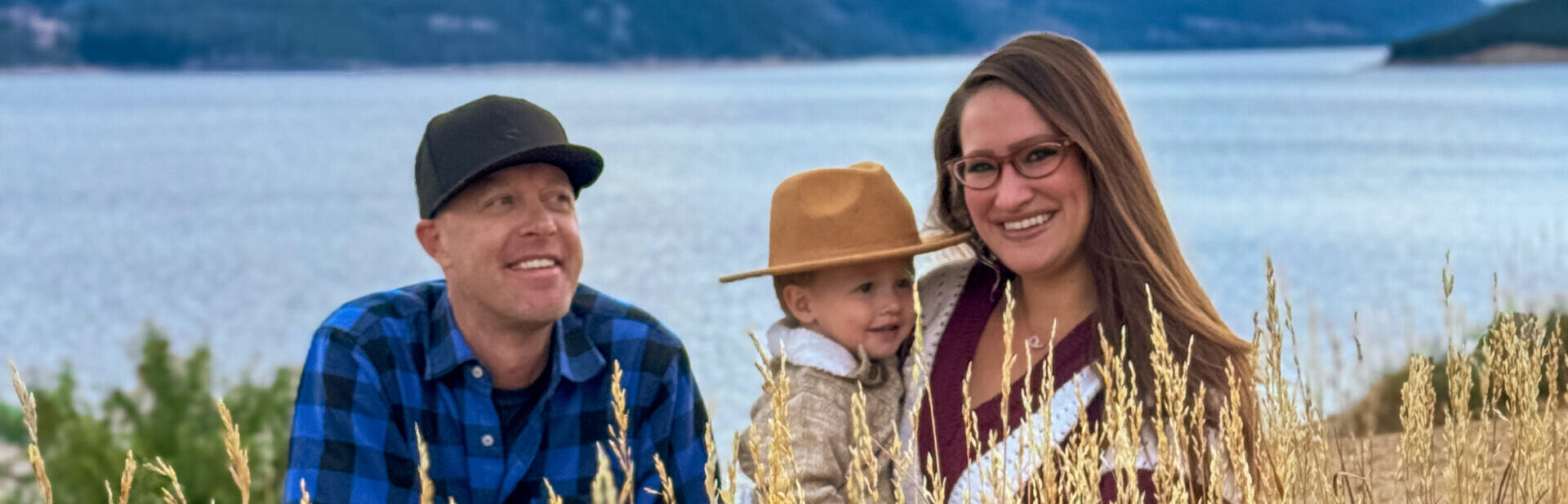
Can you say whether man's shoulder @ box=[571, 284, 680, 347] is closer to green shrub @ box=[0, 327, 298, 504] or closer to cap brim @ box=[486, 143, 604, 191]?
cap brim @ box=[486, 143, 604, 191]

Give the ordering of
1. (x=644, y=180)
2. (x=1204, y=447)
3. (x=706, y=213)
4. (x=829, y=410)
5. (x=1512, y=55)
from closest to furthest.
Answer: (x=1204, y=447), (x=829, y=410), (x=706, y=213), (x=644, y=180), (x=1512, y=55)

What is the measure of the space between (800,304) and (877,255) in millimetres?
274

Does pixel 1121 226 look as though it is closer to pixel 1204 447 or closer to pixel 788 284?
pixel 1204 447

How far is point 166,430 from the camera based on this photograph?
5.35 metres

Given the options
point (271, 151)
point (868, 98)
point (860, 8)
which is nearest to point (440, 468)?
point (271, 151)

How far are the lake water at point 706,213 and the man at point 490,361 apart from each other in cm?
77

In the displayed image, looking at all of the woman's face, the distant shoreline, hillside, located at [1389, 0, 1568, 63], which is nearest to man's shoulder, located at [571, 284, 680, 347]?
the woman's face

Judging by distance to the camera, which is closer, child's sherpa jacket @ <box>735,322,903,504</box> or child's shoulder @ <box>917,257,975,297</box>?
child's sherpa jacket @ <box>735,322,903,504</box>

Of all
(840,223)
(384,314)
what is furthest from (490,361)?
(840,223)

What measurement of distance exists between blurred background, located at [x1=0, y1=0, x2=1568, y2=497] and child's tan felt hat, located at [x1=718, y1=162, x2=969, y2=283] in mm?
119

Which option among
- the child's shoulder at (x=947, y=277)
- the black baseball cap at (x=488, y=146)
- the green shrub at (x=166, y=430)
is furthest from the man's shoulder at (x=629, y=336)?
the green shrub at (x=166, y=430)

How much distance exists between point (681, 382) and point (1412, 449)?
4.59ft

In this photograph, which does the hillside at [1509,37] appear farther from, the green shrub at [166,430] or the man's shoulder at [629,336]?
the man's shoulder at [629,336]

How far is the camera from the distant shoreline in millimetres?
Answer: 63906
